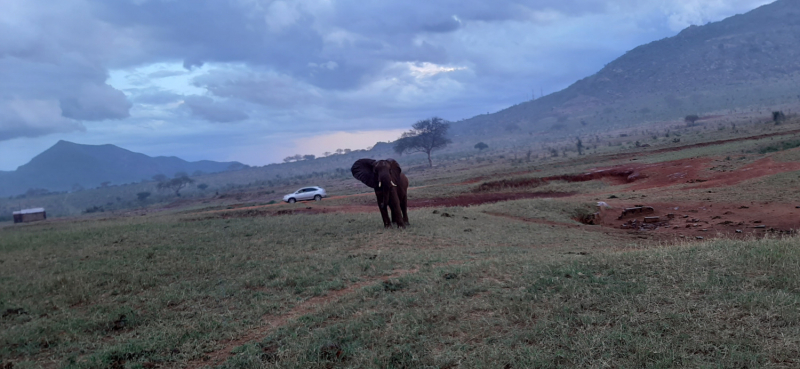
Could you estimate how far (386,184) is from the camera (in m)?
15.4

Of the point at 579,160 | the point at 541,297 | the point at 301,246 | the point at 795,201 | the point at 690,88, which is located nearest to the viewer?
the point at 541,297

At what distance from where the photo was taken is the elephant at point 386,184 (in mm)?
15469

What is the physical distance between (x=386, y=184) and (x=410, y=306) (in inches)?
359

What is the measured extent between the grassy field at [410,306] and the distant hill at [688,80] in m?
104

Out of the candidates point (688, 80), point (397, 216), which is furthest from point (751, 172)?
point (688, 80)

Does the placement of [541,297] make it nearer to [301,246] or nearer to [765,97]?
[301,246]

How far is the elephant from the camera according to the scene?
15.5 metres

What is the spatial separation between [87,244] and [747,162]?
30149 millimetres

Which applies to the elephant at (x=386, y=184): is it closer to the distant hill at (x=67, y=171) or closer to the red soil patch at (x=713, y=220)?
the red soil patch at (x=713, y=220)

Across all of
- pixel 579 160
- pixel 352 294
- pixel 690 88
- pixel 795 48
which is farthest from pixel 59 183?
pixel 795 48

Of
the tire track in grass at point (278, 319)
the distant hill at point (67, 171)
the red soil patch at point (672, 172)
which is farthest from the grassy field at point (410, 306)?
the distant hill at point (67, 171)

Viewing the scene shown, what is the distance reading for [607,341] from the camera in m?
4.47

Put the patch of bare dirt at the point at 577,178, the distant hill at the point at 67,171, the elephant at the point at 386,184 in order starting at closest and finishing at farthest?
the elephant at the point at 386,184, the patch of bare dirt at the point at 577,178, the distant hill at the point at 67,171

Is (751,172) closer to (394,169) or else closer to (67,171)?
(394,169)
